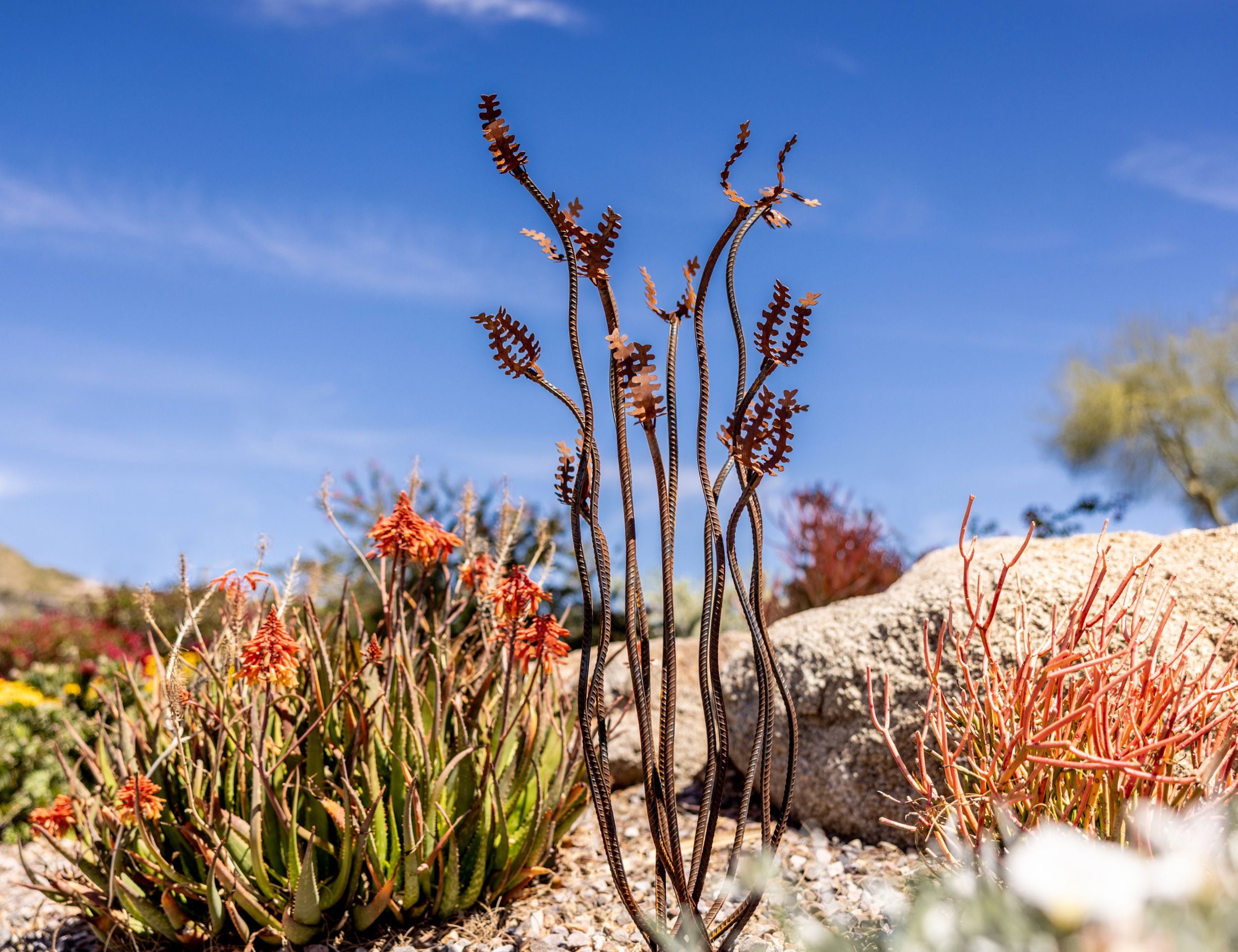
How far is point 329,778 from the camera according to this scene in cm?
309

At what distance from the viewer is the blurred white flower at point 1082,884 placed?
2.88 ft

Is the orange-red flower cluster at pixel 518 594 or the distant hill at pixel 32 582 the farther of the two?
the distant hill at pixel 32 582

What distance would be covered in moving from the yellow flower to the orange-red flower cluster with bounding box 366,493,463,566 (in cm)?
447

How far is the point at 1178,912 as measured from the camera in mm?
917

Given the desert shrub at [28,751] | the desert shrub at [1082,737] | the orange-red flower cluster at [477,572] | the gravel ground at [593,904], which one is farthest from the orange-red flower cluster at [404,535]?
the desert shrub at [28,751]

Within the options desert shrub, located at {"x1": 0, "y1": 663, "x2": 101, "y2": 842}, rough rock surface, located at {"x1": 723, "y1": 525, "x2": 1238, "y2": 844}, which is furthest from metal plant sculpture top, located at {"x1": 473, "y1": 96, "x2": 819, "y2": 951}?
desert shrub, located at {"x1": 0, "y1": 663, "x2": 101, "y2": 842}

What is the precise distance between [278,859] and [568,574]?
580 cm

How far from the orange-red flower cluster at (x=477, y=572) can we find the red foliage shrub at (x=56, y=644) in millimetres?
5652

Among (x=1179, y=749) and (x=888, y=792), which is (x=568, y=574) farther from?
(x=1179, y=749)

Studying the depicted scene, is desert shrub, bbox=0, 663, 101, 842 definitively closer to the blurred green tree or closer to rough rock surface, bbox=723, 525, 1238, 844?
rough rock surface, bbox=723, 525, 1238, 844

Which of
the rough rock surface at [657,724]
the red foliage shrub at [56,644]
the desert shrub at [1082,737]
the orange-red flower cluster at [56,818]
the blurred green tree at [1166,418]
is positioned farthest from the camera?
the blurred green tree at [1166,418]

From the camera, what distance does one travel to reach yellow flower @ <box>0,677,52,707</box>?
20.0ft

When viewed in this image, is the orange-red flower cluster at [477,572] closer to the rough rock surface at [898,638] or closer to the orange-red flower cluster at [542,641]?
the orange-red flower cluster at [542,641]

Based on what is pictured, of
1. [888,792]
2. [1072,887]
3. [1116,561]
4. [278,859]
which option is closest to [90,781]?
[278,859]
